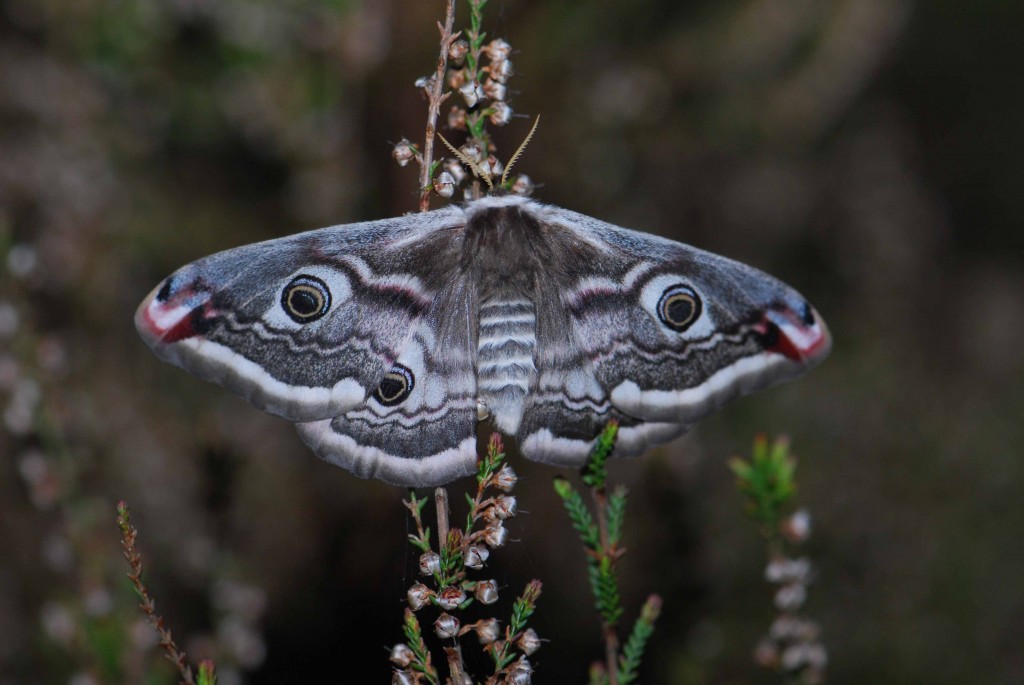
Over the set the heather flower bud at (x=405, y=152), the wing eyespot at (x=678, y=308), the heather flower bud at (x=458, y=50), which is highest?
the heather flower bud at (x=458, y=50)

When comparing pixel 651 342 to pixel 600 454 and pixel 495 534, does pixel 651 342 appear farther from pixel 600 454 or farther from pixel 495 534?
pixel 495 534

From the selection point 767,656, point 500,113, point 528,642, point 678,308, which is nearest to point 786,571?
point 767,656

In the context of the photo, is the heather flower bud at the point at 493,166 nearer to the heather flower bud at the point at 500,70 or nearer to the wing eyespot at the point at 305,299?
the heather flower bud at the point at 500,70

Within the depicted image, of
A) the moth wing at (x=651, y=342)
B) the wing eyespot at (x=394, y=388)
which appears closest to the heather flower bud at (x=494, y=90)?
the moth wing at (x=651, y=342)

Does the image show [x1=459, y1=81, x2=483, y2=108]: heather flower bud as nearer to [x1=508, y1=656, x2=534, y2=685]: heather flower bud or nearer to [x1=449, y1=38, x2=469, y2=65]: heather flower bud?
[x1=449, y1=38, x2=469, y2=65]: heather flower bud

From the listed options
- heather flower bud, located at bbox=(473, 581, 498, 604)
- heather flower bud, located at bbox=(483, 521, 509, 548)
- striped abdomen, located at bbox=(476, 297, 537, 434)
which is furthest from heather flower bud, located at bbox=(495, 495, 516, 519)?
striped abdomen, located at bbox=(476, 297, 537, 434)
